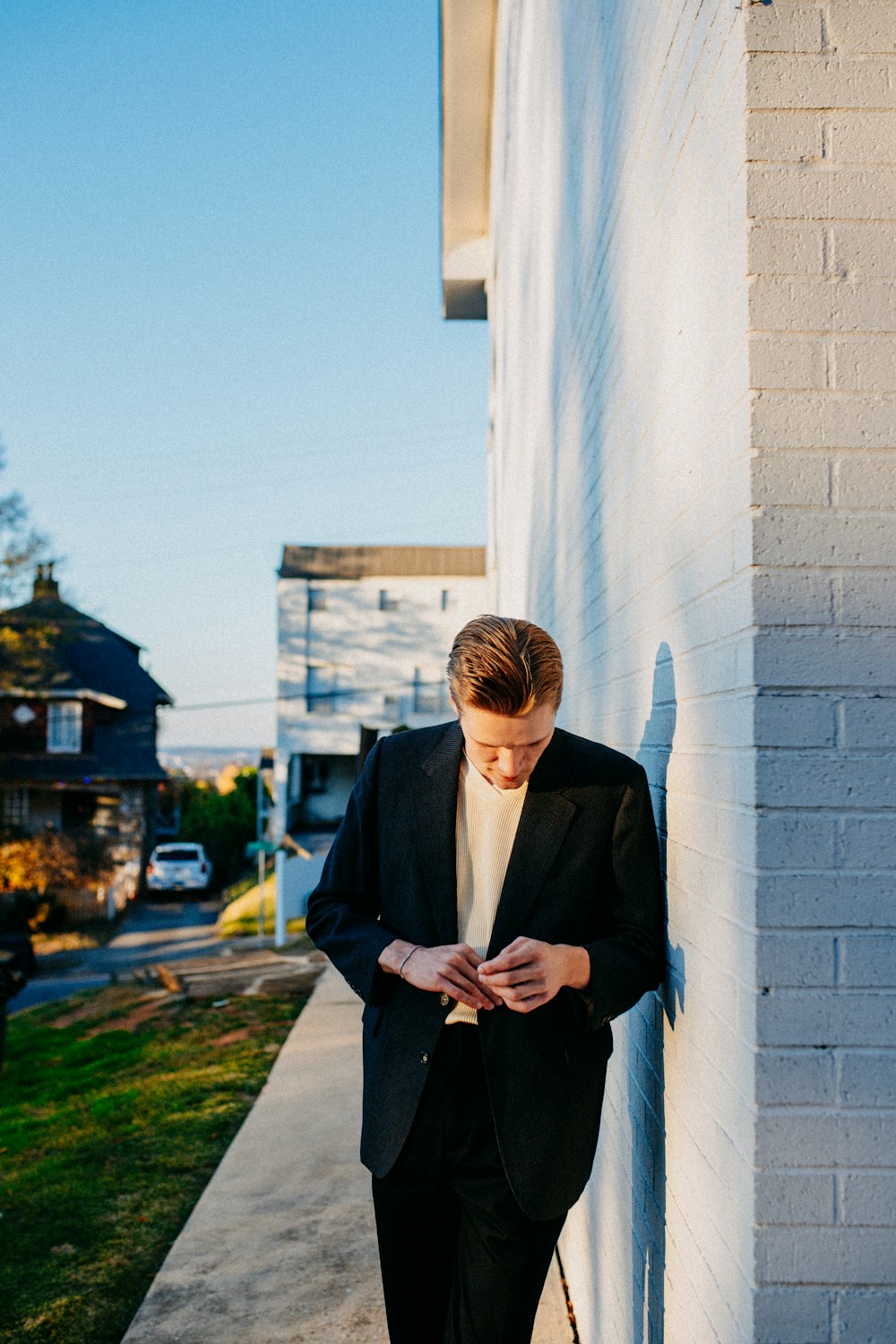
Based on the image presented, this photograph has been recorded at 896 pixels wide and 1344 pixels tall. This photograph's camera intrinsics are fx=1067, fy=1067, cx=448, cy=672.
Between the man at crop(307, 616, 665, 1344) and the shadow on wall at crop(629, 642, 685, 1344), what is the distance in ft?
0.27

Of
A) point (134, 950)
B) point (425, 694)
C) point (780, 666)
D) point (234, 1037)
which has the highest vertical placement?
point (425, 694)

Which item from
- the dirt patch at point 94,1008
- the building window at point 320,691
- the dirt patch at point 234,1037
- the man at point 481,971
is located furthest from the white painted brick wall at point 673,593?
the building window at point 320,691

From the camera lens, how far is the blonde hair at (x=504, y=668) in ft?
6.23

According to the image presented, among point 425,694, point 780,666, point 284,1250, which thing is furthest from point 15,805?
point 780,666

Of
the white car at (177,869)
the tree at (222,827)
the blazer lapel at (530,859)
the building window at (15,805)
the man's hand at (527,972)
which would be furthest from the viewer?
the tree at (222,827)

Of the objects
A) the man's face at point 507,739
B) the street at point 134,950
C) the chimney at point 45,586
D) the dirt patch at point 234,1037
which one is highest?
the chimney at point 45,586

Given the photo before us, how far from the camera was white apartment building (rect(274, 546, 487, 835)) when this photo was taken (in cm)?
3644

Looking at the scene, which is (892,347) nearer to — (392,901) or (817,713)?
(817,713)

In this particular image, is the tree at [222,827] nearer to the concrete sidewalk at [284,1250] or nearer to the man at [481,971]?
the concrete sidewalk at [284,1250]

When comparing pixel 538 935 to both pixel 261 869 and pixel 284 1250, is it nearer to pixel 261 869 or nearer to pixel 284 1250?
pixel 284 1250

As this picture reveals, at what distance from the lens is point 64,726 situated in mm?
31281

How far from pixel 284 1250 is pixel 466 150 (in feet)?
32.6

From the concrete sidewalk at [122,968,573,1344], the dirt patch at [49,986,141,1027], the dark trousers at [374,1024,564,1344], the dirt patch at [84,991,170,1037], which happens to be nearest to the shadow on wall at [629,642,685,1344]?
the dark trousers at [374,1024,564,1344]

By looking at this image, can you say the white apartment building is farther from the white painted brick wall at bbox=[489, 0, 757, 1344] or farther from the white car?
the white painted brick wall at bbox=[489, 0, 757, 1344]
